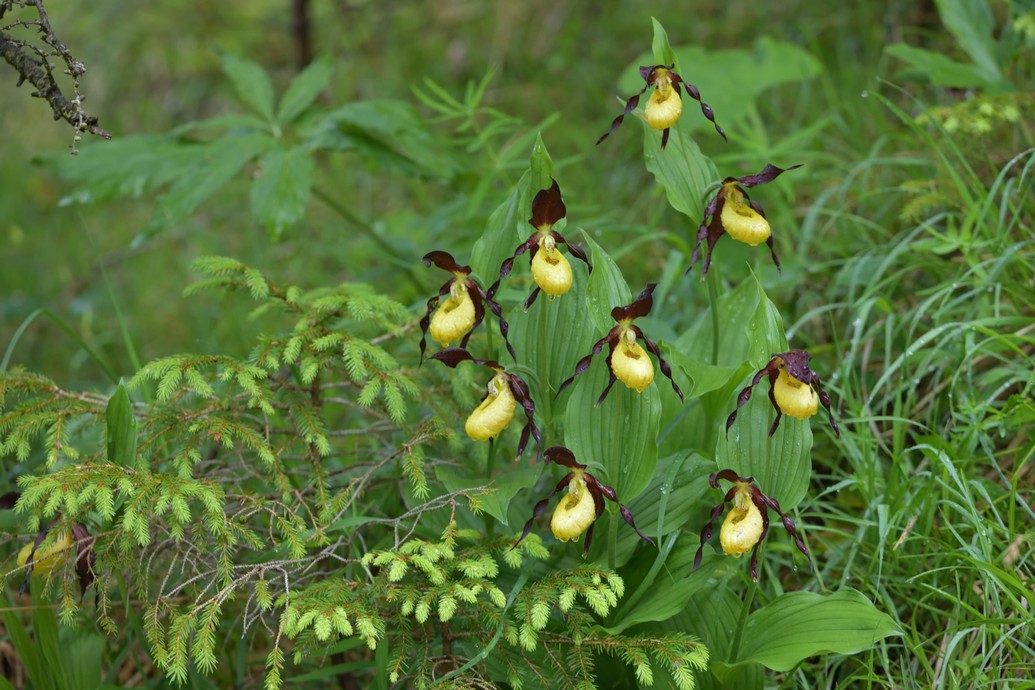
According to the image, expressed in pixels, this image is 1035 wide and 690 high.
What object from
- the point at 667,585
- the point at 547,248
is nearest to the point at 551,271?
the point at 547,248

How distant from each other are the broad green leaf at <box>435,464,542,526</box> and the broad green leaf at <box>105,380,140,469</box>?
0.59 meters

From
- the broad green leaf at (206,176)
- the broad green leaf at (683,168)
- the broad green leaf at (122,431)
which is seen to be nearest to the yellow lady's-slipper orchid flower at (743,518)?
the broad green leaf at (683,168)

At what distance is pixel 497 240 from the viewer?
1.64 meters

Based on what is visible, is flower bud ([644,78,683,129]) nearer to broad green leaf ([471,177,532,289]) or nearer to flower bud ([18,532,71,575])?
broad green leaf ([471,177,532,289])

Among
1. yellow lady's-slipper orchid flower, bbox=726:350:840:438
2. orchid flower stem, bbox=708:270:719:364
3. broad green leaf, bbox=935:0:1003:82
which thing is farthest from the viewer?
broad green leaf, bbox=935:0:1003:82

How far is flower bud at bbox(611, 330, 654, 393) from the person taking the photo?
1.41 m

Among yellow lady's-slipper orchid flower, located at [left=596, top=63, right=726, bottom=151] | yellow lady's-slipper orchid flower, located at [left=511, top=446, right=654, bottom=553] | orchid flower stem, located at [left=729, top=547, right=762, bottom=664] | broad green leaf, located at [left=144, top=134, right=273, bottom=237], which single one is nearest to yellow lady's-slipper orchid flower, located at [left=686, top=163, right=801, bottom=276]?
yellow lady's-slipper orchid flower, located at [left=596, top=63, right=726, bottom=151]

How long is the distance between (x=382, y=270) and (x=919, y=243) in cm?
165

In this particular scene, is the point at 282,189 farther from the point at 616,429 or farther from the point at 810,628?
the point at 810,628

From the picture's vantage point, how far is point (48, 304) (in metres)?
3.97

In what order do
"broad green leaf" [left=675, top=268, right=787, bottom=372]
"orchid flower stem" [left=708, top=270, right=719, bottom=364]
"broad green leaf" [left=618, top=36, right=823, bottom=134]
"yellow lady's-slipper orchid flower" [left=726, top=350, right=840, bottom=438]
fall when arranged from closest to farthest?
"yellow lady's-slipper orchid flower" [left=726, top=350, right=840, bottom=438] → "orchid flower stem" [left=708, top=270, right=719, bottom=364] → "broad green leaf" [left=675, top=268, right=787, bottom=372] → "broad green leaf" [left=618, top=36, right=823, bottom=134]

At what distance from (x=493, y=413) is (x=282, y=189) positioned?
1.21m

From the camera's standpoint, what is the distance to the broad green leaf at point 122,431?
1603 mm

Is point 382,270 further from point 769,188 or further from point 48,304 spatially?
point 48,304
